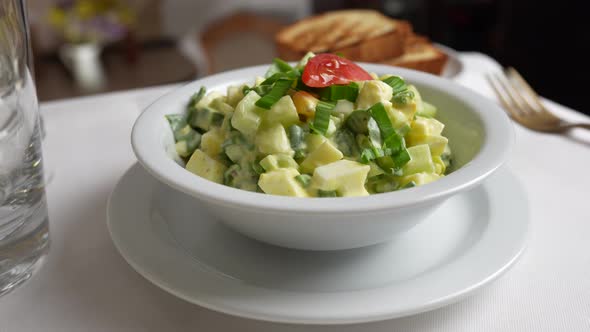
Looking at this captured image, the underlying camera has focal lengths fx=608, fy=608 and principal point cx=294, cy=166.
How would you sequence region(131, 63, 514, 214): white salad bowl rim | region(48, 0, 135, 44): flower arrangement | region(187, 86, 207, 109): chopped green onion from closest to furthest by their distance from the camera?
region(131, 63, 514, 214): white salad bowl rim < region(187, 86, 207, 109): chopped green onion < region(48, 0, 135, 44): flower arrangement

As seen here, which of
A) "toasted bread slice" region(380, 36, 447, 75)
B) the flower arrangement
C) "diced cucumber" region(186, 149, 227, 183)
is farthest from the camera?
the flower arrangement

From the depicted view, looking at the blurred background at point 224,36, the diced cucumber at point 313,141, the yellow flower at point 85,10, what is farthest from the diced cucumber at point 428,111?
the yellow flower at point 85,10

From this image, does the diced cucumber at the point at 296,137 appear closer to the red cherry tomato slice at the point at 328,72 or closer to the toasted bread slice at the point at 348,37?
the red cherry tomato slice at the point at 328,72

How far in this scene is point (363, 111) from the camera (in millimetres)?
1085

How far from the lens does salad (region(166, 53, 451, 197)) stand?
3.32 feet

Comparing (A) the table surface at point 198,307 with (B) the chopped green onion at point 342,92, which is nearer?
(A) the table surface at point 198,307

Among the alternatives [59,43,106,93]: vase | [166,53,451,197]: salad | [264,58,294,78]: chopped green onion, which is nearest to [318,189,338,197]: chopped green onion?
[166,53,451,197]: salad

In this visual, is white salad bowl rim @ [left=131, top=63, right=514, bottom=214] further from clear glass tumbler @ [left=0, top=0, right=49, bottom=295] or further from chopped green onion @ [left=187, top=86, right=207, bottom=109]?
clear glass tumbler @ [left=0, top=0, right=49, bottom=295]

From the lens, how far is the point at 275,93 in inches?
43.7

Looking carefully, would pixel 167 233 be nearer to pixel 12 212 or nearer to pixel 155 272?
pixel 155 272

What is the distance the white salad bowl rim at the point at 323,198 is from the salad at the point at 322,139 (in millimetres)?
77

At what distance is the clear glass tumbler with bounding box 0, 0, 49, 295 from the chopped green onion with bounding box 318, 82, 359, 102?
0.52 metres

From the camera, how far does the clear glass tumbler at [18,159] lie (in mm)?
972

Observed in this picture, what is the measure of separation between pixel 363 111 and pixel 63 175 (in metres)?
0.80
